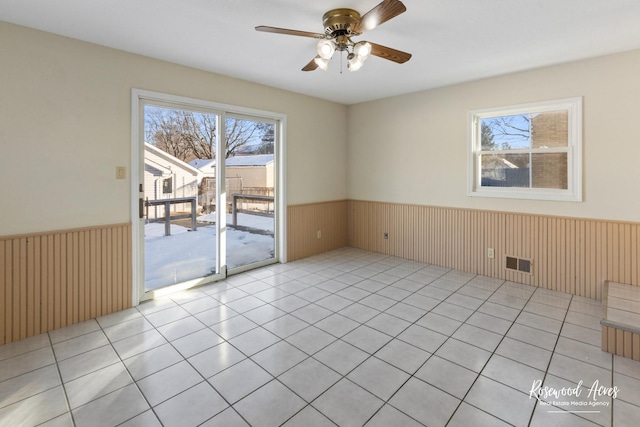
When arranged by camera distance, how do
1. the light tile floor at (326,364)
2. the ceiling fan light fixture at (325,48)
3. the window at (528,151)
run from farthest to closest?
the window at (528,151) → the ceiling fan light fixture at (325,48) → the light tile floor at (326,364)

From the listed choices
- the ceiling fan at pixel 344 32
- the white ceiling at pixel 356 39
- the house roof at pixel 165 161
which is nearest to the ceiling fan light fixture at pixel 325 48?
the ceiling fan at pixel 344 32

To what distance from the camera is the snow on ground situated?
3554mm

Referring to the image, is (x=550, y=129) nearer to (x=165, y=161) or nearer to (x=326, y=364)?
(x=326, y=364)

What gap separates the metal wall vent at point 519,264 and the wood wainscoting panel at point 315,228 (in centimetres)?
265

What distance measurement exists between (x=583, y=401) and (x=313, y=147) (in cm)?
426

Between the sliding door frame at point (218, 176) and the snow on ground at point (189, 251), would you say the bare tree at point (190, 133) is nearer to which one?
the sliding door frame at point (218, 176)

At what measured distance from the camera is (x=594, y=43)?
9.71 feet

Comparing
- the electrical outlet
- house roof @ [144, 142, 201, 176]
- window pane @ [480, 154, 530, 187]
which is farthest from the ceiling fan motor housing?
window pane @ [480, 154, 530, 187]

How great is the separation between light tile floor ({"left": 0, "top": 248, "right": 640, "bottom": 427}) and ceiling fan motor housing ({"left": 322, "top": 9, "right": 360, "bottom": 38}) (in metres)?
2.42

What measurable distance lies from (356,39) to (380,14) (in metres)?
0.96

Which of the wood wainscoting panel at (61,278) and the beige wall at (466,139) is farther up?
the beige wall at (466,139)

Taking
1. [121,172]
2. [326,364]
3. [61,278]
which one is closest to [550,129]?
[326,364]

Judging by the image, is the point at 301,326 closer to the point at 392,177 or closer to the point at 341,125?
the point at 392,177

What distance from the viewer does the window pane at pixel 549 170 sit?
366 centimetres
